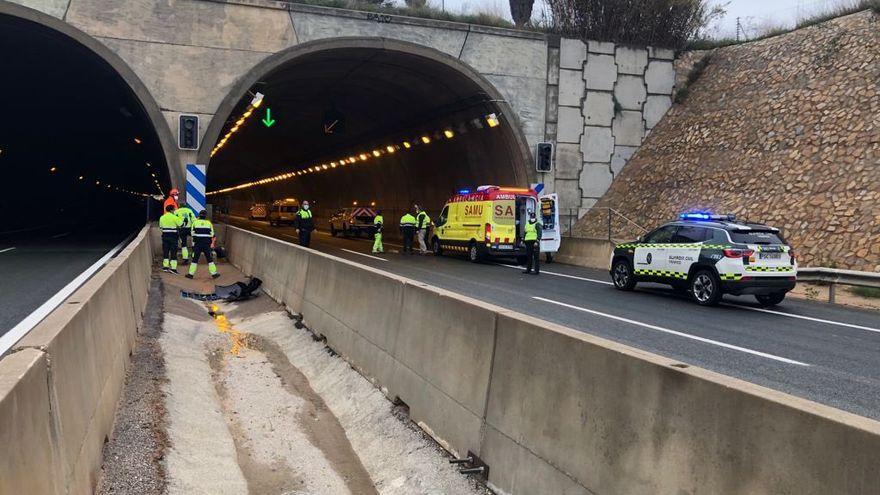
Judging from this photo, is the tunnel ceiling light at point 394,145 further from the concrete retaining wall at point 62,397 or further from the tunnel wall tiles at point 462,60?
the concrete retaining wall at point 62,397

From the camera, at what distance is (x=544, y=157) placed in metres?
25.0

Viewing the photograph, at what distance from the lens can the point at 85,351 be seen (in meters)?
4.70

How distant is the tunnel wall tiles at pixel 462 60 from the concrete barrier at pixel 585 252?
2927mm

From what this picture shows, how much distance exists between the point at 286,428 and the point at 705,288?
904 cm

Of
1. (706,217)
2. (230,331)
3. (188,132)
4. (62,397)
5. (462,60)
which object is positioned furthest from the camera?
(462,60)

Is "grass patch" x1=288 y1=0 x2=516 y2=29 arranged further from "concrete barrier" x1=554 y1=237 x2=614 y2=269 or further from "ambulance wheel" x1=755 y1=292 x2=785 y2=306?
Answer: "ambulance wheel" x1=755 y1=292 x2=785 y2=306

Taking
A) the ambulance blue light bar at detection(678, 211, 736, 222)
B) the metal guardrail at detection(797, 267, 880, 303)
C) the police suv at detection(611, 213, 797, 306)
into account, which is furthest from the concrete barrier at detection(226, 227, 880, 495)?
the metal guardrail at detection(797, 267, 880, 303)

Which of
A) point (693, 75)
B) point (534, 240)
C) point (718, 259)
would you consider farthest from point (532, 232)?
point (693, 75)

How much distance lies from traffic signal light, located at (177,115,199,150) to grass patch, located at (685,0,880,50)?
746 inches

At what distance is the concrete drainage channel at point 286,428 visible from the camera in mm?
5699

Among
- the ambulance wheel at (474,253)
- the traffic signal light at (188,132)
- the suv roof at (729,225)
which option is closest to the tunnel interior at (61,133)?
the traffic signal light at (188,132)

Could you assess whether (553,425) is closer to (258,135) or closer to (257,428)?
(257,428)

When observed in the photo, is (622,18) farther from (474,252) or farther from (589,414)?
(589,414)

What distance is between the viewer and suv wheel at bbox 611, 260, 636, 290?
15148 millimetres
